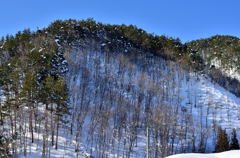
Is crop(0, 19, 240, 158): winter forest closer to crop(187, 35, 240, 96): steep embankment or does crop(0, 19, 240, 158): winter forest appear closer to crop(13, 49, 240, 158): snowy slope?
crop(13, 49, 240, 158): snowy slope

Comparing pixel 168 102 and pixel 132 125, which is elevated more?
pixel 168 102

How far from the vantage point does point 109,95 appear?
56.7m

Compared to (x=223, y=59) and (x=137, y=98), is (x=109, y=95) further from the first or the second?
(x=223, y=59)

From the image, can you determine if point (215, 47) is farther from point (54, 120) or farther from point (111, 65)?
point (54, 120)

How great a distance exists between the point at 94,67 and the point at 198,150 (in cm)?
3006

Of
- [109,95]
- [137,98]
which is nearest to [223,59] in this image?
[137,98]

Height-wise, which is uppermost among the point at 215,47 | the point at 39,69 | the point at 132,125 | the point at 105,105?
the point at 215,47

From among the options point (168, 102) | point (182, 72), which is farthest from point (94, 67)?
point (182, 72)

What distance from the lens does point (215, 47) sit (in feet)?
327

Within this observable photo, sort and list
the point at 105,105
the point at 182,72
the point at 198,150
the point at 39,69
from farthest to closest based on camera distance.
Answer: the point at 182,72 < the point at 105,105 < the point at 198,150 < the point at 39,69

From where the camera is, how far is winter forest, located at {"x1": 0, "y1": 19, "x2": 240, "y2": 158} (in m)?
36.8

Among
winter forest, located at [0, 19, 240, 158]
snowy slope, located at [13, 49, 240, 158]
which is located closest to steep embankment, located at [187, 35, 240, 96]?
winter forest, located at [0, 19, 240, 158]

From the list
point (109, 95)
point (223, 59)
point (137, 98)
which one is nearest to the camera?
point (109, 95)

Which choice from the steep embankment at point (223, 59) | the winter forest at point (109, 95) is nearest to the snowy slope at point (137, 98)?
the winter forest at point (109, 95)
